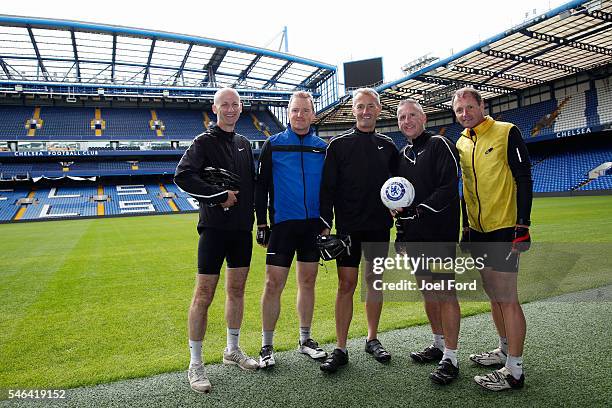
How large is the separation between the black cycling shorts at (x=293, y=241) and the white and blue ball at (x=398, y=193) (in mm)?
737

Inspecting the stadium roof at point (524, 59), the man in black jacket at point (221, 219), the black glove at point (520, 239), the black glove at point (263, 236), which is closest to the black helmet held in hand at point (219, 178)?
the man in black jacket at point (221, 219)

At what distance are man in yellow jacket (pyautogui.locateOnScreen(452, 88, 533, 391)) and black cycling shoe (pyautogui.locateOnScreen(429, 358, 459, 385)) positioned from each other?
5.8 inches

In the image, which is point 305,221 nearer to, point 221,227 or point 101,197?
point 221,227

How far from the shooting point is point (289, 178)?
3584 mm

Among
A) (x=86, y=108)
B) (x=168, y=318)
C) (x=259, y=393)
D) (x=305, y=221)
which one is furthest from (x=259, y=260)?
(x=86, y=108)

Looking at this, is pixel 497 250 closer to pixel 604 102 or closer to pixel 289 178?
pixel 289 178

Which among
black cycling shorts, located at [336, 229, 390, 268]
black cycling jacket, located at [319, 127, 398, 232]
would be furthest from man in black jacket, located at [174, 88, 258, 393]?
black cycling shorts, located at [336, 229, 390, 268]

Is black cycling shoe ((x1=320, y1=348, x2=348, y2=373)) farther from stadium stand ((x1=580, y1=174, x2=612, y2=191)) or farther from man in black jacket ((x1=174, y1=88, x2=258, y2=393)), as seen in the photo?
stadium stand ((x1=580, y1=174, x2=612, y2=191))

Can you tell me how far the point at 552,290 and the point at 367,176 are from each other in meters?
3.21

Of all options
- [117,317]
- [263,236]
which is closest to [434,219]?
[263,236]

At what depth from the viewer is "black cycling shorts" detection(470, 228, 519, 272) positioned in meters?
2.93

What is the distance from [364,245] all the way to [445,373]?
1115mm

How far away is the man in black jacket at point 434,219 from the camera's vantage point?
3041mm

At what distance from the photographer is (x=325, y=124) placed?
44.4 m
